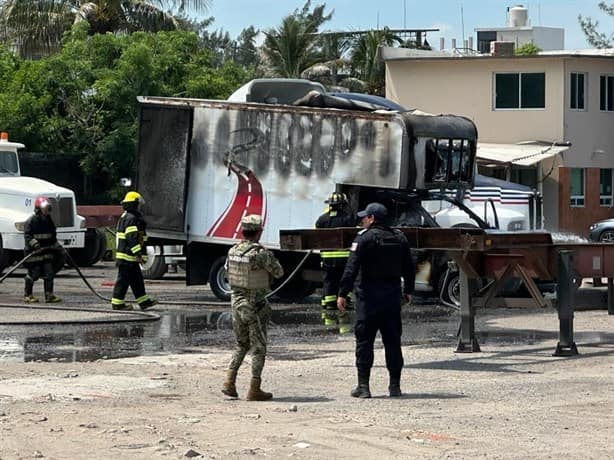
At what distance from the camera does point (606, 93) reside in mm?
47406

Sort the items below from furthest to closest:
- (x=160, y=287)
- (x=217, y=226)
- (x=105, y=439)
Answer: (x=160, y=287) < (x=217, y=226) < (x=105, y=439)

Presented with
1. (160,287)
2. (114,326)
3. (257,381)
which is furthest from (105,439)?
(160,287)

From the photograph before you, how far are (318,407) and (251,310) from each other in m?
1.11

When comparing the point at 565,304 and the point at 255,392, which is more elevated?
the point at 565,304

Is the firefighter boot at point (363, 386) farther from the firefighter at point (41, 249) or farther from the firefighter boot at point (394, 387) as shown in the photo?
the firefighter at point (41, 249)

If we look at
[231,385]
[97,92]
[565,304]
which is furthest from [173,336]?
[97,92]

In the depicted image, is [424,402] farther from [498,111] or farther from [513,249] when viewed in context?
[498,111]

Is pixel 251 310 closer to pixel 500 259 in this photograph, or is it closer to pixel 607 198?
pixel 500 259

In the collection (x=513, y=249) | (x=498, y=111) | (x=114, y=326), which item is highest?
(x=498, y=111)

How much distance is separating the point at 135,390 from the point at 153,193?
11481mm

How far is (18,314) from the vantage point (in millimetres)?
20578

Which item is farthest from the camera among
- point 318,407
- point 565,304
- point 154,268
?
point 154,268

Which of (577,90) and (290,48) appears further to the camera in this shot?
(290,48)

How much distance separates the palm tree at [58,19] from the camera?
166ft
